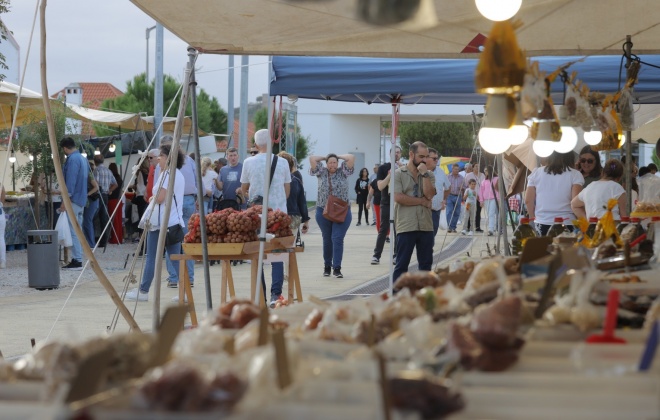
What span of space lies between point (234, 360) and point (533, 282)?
1434 mm

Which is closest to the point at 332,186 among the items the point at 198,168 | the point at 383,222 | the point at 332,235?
the point at 332,235

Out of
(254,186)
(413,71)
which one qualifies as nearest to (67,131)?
(254,186)

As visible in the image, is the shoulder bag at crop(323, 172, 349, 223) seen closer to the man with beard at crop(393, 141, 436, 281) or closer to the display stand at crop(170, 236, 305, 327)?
the man with beard at crop(393, 141, 436, 281)

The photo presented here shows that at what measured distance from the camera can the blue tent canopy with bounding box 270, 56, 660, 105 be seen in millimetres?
8625


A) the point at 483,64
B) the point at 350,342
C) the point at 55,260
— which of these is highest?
the point at 483,64

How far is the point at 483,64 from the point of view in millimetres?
4254

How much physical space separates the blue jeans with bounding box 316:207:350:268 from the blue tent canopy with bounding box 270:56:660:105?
4.38 metres

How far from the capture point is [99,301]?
38.4 feet

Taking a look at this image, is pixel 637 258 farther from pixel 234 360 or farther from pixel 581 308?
pixel 234 360

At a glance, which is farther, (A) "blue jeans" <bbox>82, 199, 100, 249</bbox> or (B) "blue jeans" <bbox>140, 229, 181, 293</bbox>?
(A) "blue jeans" <bbox>82, 199, 100, 249</bbox>

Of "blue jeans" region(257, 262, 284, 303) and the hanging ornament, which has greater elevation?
the hanging ornament

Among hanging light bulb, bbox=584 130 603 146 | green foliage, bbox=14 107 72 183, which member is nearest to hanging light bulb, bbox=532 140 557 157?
hanging light bulb, bbox=584 130 603 146

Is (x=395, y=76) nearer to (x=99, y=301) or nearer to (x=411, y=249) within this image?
(x=411, y=249)

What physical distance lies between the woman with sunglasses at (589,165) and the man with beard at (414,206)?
165 centimetres
